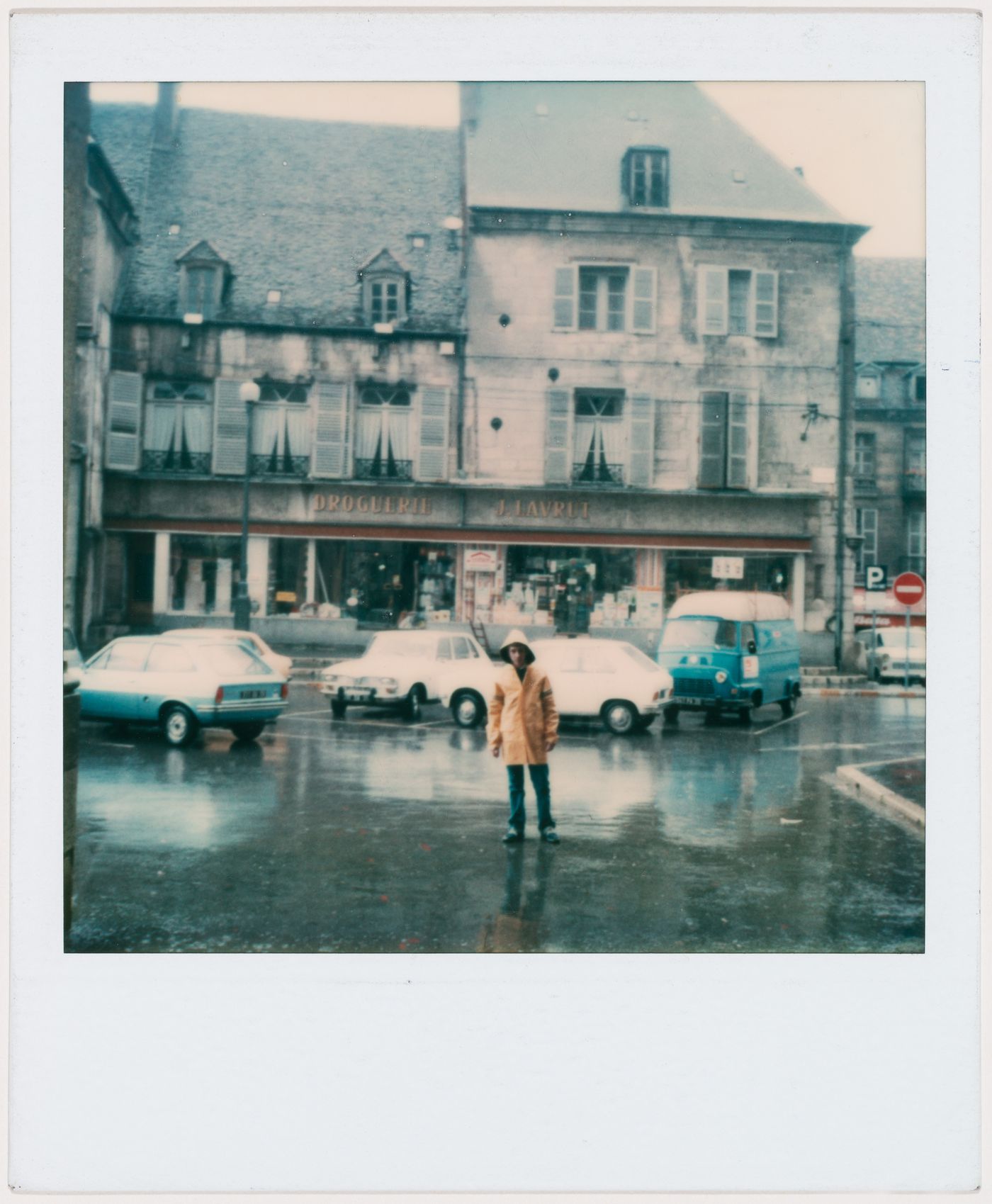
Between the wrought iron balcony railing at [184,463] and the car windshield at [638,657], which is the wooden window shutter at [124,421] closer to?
the wrought iron balcony railing at [184,463]

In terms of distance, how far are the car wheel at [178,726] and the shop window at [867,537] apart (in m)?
5.56

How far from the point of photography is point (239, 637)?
878cm

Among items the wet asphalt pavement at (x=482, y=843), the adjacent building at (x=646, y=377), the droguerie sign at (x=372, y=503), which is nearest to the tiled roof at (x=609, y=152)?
the adjacent building at (x=646, y=377)

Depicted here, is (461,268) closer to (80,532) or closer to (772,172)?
(772,172)

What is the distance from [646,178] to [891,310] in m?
2.09

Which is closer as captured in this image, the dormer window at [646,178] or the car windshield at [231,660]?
the dormer window at [646,178]

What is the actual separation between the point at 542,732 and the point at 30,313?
439cm

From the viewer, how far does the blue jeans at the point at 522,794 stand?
8.04 m

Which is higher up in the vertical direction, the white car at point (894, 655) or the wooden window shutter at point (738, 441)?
the wooden window shutter at point (738, 441)

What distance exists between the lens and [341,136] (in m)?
7.81

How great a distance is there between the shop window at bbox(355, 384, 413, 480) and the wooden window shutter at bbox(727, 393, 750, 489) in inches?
101

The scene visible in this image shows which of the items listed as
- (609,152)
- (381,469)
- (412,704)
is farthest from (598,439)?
(412,704)

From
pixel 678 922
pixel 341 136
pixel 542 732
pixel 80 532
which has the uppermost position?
pixel 341 136
